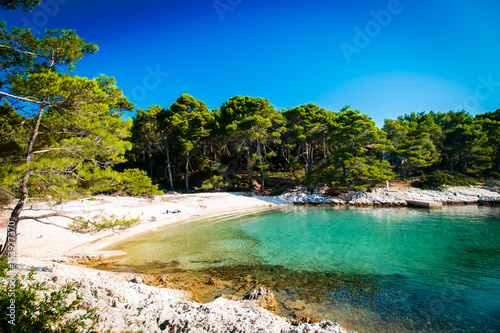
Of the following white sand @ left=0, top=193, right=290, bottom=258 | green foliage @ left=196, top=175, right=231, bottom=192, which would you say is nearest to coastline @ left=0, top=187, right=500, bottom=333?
white sand @ left=0, top=193, right=290, bottom=258

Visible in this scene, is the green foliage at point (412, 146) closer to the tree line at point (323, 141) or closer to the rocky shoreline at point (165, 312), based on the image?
the tree line at point (323, 141)

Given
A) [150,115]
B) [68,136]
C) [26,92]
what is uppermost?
[150,115]

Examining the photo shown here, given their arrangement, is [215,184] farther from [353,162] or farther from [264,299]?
[264,299]

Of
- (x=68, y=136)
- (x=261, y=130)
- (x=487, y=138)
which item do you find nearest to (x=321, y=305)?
(x=68, y=136)

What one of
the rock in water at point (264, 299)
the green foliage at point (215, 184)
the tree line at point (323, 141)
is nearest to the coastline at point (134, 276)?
the rock in water at point (264, 299)

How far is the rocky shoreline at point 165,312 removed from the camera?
3328mm

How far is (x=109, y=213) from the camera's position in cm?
1348

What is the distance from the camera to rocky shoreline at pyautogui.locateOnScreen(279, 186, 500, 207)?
2095cm

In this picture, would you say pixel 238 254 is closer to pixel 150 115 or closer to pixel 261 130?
pixel 261 130

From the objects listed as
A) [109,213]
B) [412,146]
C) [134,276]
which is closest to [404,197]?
[412,146]

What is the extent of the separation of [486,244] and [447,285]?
5.58 m

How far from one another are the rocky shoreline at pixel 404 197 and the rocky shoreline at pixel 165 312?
20824 mm

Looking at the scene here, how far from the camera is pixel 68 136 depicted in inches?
241

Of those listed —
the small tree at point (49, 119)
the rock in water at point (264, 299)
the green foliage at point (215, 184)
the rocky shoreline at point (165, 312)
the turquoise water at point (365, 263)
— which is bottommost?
the turquoise water at point (365, 263)
